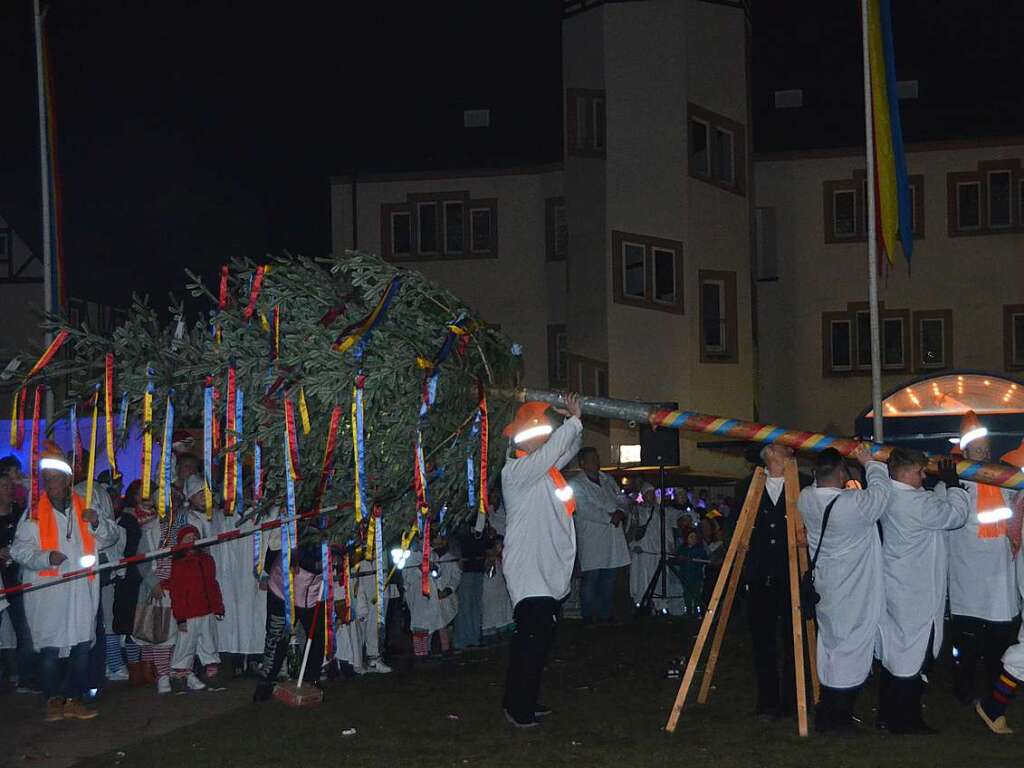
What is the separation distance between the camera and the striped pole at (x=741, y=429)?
28.9 ft

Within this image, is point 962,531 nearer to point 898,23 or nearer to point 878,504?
point 878,504

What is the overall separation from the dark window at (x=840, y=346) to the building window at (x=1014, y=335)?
345cm

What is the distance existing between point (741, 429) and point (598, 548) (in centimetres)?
831

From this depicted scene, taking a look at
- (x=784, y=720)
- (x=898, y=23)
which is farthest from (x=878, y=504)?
(x=898, y=23)

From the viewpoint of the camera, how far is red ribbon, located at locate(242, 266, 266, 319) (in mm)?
8867

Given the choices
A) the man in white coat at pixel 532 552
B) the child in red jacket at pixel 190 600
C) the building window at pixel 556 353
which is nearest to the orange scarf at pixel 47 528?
the child in red jacket at pixel 190 600

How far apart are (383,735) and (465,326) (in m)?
3.11

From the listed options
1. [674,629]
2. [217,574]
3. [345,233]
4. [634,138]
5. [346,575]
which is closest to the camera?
[346,575]

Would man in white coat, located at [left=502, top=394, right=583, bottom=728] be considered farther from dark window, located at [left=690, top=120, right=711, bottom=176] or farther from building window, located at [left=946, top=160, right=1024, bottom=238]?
building window, located at [left=946, top=160, right=1024, bottom=238]

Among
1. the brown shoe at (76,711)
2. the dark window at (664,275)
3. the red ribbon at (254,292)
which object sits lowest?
the brown shoe at (76,711)

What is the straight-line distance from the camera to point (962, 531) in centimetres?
1066

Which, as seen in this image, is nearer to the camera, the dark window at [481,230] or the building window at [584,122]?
the building window at [584,122]

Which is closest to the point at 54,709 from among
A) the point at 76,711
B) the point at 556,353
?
the point at 76,711

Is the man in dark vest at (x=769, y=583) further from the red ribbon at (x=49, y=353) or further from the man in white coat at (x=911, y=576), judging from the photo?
the red ribbon at (x=49, y=353)
